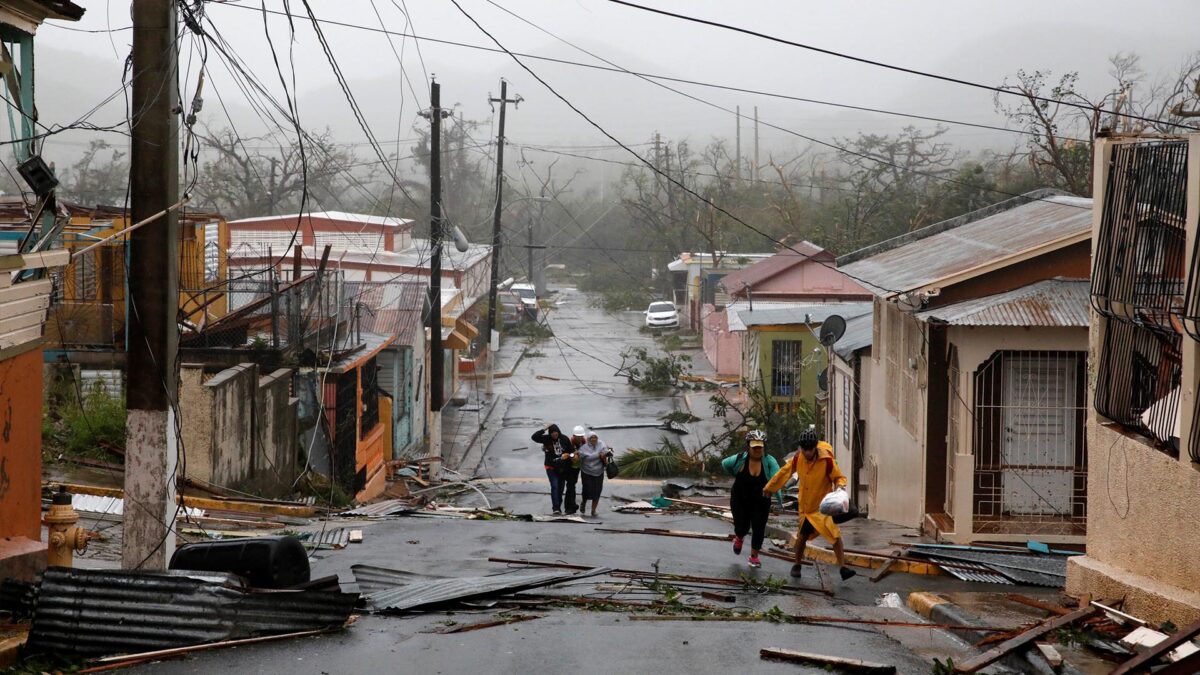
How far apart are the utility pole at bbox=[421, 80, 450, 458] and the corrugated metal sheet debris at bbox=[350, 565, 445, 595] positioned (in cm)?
1769

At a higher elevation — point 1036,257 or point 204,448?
point 1036,257

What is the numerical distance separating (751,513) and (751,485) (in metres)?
0.29

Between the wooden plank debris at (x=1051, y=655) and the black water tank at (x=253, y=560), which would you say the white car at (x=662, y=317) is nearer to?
the black water tank at (x=253, y=560)

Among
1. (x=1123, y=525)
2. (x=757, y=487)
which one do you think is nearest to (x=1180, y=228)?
(x=1123, y=525)

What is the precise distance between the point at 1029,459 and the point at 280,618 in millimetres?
10130

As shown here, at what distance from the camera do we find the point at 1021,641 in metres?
7.61

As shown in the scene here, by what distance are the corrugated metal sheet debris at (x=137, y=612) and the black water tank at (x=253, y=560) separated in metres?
0.28

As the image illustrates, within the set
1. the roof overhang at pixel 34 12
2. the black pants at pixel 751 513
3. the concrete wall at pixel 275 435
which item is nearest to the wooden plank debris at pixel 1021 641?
the black pants at pixel 751 513

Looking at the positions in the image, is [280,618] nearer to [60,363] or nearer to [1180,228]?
[1180,228]

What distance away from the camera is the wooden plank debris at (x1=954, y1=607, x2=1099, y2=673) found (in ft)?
23.6

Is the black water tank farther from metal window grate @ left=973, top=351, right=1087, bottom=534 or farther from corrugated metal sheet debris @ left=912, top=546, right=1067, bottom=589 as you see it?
metal window grate @ left=973, top=351, right=1087, bottom=534

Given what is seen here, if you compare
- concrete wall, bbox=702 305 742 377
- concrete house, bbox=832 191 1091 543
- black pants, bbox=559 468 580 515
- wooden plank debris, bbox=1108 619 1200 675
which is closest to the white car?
concrete wall, bbox=702 305 742 377

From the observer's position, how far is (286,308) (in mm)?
20812

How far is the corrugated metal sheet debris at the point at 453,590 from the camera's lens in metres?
9.14
